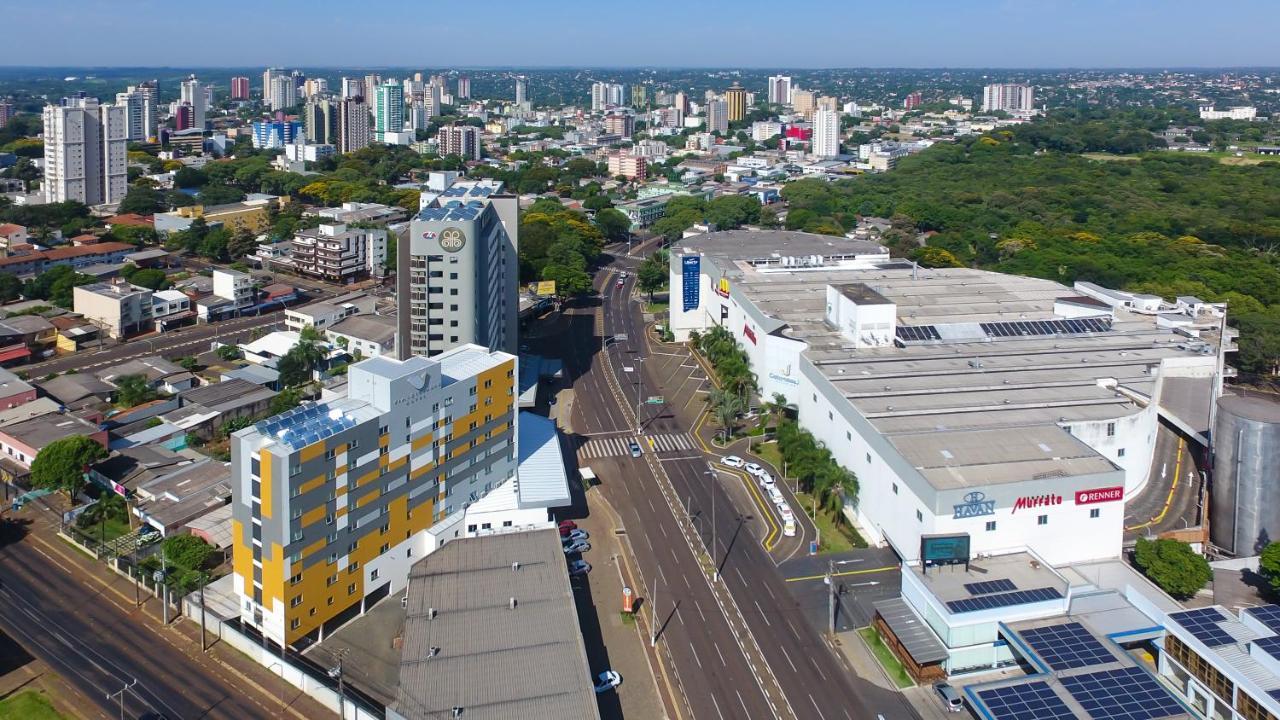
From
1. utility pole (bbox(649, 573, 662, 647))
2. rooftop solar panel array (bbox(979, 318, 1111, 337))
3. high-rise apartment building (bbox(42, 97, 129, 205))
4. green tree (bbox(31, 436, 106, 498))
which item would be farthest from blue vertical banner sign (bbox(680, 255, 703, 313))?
high-rise apartment building (bbox(42, 97, 129, 205))

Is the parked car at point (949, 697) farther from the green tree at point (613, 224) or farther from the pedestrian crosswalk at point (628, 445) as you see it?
the green tree at point (613, 224)

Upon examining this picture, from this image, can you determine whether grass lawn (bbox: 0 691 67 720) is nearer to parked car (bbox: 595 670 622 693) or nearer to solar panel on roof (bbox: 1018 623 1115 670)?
parked car (bbox: 595 670 622 693)

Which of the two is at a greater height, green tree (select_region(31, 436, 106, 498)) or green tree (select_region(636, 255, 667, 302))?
green tree (select_region(636, 255, 667, 302))

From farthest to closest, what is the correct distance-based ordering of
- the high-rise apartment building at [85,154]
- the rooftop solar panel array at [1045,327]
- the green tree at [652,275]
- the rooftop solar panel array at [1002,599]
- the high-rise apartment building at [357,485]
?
the high-rise apartment building at [85,154] < the green tree at [652,275] < the rooftop solar panel array at [1045,327] < the rooftop solar panel array at [1002,599] < the high-rise apartment building at [357,485]

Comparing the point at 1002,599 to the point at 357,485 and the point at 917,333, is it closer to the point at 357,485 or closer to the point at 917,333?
the point at 357,485

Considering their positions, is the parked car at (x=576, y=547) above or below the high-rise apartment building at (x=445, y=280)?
below

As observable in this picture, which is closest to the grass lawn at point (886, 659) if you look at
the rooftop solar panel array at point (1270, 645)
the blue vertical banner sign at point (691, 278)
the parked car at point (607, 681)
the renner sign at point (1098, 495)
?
the parked car at point (607, 681)
